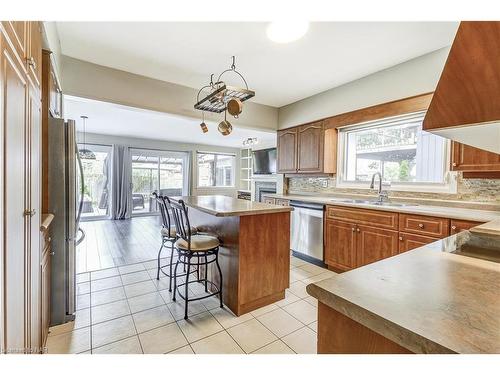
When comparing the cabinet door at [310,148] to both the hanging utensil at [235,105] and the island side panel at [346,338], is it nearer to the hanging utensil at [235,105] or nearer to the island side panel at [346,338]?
the hanging utensil at [235,105]

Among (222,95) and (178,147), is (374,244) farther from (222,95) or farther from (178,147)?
(178,147)

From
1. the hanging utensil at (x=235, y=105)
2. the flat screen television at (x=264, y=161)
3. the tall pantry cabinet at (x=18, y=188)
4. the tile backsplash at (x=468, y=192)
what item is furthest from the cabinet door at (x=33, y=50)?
the flat screen television at (x=264, y=161)

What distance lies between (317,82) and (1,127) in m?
3.26

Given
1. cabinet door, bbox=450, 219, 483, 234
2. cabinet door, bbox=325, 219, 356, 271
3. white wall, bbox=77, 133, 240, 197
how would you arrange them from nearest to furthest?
cabinet door, bbox=450, 219, 483, 234 < cabinet door, bbox=325, 219, 356, 271 < white wall, bbox=77, 133, 240, 197

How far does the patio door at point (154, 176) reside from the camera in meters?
7.42

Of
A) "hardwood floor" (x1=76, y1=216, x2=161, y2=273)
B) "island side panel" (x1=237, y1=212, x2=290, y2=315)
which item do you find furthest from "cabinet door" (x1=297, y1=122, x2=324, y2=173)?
Result: "hardwood floor" (x1=76, y1=216, x2=161, y2=273)

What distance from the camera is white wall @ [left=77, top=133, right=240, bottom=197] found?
22.2 feet

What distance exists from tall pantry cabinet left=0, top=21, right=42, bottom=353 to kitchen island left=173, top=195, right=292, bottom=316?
1139mm

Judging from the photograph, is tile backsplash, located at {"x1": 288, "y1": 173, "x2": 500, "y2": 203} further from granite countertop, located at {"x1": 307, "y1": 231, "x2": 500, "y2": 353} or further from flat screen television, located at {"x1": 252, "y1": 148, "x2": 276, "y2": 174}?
flat screen television, located at {"x1": 252, "y1": 148, "x2": 276, "y2": 174}

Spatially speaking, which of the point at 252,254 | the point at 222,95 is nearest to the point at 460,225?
the point at 252,254
